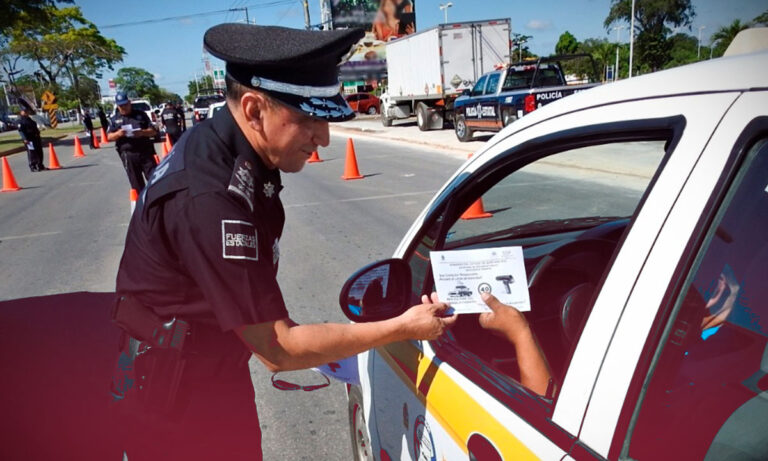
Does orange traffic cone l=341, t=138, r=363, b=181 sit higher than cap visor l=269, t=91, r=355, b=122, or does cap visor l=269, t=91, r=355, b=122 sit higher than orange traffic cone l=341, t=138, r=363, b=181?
cap visor l=269, t=91, r=355, b=122

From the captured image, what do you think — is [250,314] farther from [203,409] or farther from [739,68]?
[739,68]

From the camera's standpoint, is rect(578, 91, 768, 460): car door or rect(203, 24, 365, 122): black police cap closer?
rect(578, 91, 768, 460): car door

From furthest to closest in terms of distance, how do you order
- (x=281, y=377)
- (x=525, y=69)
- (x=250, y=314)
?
(x=525, y=69) < (x=281, y=377) < (x=250, y=314)

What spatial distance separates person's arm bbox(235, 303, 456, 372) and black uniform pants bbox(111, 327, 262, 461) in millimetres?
260

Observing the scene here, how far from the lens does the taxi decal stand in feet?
4.07

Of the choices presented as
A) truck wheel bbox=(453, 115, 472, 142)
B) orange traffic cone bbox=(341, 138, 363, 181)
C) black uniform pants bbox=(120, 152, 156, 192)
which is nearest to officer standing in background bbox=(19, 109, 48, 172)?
black uniform pants bbox=(120, 152, 156, 192)

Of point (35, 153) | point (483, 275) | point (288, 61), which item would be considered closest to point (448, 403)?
point (483, 275)

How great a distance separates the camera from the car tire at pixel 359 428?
222cm

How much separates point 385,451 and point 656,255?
1274mm

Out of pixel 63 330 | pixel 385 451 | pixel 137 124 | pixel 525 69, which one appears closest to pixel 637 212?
pixel 385 451

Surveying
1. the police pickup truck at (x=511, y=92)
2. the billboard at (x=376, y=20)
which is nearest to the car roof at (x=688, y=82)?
the police pickup truck at (x=511, y=92)

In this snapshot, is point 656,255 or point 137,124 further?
point 137,124

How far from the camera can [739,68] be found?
3.43ft

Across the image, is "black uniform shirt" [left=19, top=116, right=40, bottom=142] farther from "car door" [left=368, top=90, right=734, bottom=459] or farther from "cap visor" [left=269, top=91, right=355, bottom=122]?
"cap visor" [left=269, top=91, right=355, bottom=122]
